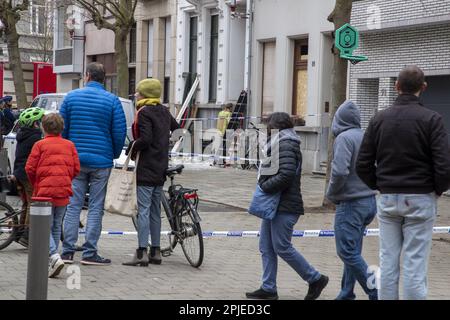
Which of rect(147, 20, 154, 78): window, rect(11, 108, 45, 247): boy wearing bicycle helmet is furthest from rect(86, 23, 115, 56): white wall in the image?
rect(11, 108, 45, 247): boy wearing bicycle helmet

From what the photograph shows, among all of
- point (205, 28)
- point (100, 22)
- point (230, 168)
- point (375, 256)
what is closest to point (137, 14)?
point (205, 28)

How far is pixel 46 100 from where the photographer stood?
17391 mm

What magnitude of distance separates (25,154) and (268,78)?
16.9m

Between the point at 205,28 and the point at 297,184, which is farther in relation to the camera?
the point at 205,28

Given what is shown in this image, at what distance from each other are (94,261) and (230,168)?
1461cm

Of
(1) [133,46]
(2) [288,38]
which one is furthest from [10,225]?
(1) [133,46]

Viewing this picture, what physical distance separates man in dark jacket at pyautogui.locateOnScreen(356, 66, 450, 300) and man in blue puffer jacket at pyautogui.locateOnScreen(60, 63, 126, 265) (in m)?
3.44

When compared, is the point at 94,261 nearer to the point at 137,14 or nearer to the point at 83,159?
the point at 83,159

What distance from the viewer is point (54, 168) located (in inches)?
319

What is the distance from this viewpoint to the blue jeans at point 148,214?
29.0 feet

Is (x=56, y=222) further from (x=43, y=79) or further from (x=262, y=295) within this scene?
(x=43, y=79)

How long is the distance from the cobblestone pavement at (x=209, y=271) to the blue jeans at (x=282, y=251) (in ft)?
0.95

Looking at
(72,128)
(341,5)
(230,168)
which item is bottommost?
(230,168)

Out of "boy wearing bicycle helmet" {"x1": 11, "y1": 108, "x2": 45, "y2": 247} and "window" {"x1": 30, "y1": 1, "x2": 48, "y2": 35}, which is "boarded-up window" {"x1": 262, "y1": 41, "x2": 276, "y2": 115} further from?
"window" {"x1": 30, "y1": 1, "x2": 48, "y2": 35}
